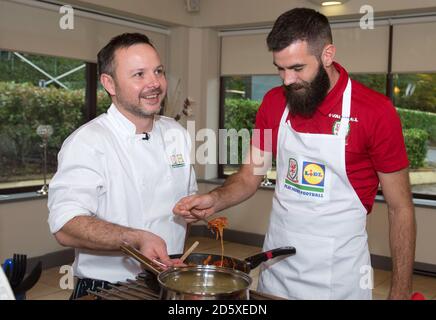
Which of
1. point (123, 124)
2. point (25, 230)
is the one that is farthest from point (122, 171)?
point (25, 230)

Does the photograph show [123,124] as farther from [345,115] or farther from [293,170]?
[345,115]

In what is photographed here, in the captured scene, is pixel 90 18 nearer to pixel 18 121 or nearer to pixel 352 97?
pixel 18 121

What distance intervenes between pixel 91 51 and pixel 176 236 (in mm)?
3482

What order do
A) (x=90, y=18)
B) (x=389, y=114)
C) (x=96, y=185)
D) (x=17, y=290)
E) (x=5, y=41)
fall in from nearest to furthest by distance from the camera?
(x=17, y=290), (x=96, y=185), (x=389, y=114), (x=5, y=41), (x=90, y=18)

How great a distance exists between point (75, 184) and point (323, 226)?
0.89 meters

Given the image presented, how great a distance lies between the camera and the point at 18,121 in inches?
177

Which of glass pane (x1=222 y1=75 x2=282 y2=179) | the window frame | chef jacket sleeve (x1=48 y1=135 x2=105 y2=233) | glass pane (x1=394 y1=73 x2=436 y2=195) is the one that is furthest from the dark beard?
glass pane (x1=222 y1=75 x2=282 y2=179)

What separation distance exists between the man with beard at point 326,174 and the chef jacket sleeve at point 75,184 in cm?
31

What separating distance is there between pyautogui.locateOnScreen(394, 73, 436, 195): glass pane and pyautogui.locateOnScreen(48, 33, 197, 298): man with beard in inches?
141

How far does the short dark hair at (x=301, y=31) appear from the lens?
68.8 inches

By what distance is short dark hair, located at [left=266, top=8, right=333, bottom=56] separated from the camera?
1.75 m

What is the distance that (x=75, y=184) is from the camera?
62.4 inches

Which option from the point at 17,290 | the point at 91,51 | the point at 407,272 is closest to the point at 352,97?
the point at 407,272

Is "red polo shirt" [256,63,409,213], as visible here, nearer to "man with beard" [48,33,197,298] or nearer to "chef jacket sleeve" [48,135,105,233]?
"man with beard" [48,33,197,298]
